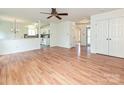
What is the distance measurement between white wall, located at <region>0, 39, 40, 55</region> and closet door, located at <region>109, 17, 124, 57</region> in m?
5.74

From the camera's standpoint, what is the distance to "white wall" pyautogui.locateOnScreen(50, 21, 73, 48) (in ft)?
37.4

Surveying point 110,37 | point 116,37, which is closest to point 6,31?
point 110,37

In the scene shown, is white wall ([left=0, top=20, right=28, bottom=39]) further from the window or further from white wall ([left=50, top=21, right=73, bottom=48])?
white wall ([left=50, top=21, right=73, bottom=48])

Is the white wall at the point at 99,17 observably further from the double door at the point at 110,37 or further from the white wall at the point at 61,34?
the white wall at the point at 61,34

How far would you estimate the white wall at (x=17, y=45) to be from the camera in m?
8.09

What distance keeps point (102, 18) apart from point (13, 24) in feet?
19.3

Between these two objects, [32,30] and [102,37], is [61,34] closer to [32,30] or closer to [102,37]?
[32,30]

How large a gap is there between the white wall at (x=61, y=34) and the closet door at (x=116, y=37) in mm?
4540

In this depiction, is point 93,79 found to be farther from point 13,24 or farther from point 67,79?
point 13,24

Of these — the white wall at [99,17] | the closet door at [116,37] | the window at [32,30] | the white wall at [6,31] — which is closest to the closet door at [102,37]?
the white wall at [99,17]

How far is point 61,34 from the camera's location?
40.5ft

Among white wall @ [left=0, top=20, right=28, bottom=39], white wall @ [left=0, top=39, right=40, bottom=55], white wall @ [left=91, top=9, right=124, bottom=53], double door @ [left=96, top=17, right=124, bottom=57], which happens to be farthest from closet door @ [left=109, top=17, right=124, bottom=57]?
white wall @ [left=0, top=20, right=28, bottom=39]

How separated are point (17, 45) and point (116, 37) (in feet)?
19.9
